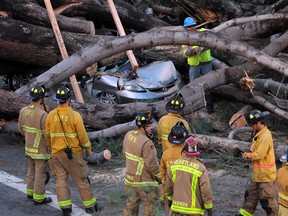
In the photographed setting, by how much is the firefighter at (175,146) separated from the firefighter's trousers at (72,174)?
1.24 meters

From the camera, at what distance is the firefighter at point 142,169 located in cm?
785

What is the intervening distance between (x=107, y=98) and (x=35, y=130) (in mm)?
3859

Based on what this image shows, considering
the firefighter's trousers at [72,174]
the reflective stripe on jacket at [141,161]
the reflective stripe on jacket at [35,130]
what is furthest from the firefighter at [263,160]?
the reflective stripe on jacket at [35,130]

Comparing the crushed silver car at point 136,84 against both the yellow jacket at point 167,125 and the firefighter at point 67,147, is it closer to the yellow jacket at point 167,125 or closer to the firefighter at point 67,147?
the yellow jacket at point 167,125

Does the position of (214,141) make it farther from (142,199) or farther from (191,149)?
(191,149)

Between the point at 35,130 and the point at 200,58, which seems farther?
the point at 200,58

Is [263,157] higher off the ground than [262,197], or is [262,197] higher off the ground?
[263,157]

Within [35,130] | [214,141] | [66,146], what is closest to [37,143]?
[35,130]

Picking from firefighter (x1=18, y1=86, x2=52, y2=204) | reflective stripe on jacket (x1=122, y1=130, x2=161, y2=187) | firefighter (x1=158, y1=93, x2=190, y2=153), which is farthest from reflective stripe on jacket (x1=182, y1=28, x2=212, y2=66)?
reflective stripe on jacket (x1=122, y1=130, x2=161, y2=187)

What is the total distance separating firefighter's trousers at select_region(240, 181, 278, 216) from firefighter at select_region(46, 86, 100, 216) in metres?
2.13

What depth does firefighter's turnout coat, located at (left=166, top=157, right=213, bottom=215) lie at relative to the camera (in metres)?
6.78

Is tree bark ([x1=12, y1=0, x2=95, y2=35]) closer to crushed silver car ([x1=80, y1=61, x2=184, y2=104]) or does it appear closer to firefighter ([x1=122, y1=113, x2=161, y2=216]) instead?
crushed silver car ([x1=80, y1=61, x2=184, y2=104])

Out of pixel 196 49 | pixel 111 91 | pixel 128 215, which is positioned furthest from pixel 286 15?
pixel 128 215

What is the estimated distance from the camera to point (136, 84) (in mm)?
12758
